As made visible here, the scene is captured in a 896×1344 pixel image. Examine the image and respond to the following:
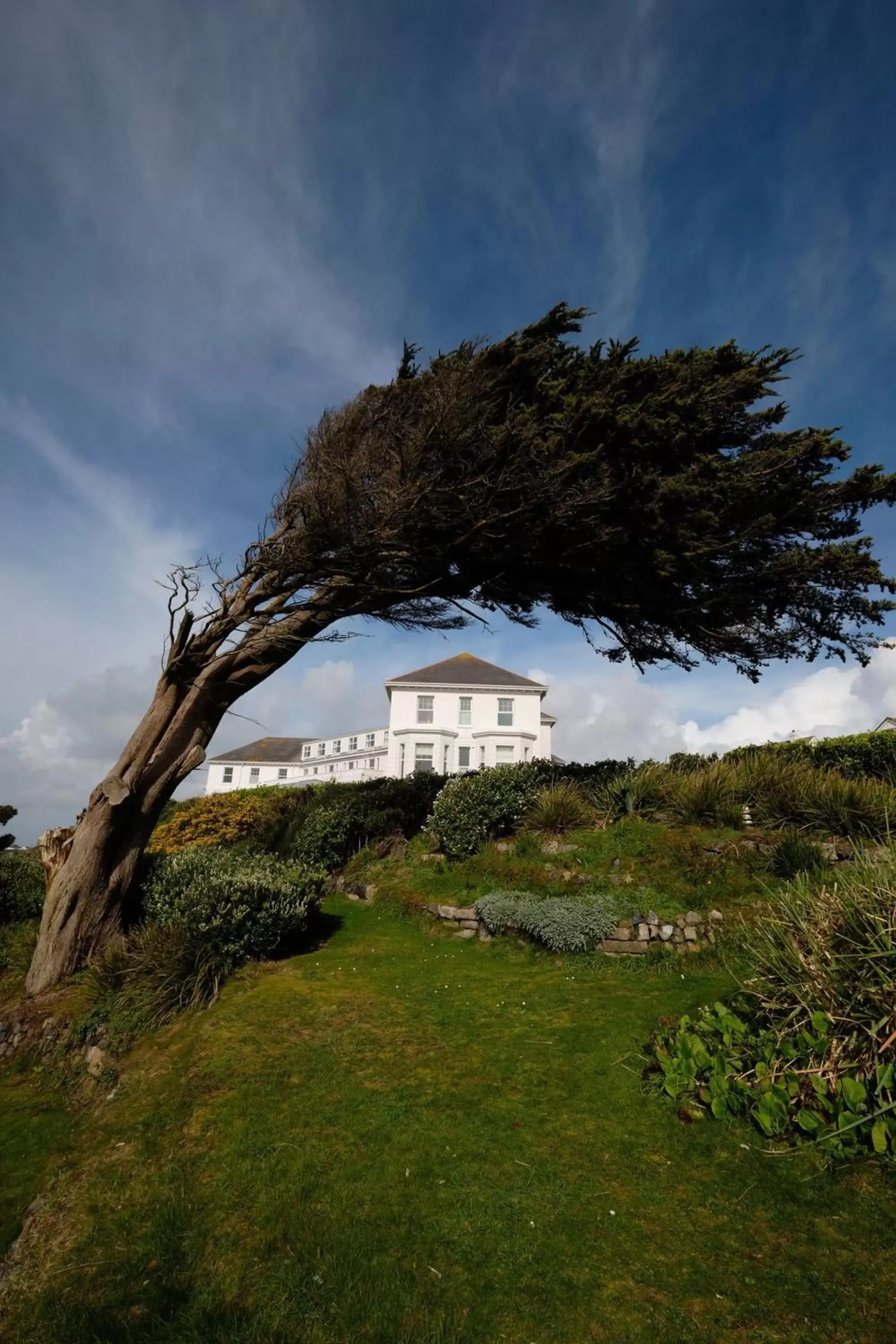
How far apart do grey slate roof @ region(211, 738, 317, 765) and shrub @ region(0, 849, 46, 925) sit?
32278 millimetres

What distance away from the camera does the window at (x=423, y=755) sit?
34.9 meters

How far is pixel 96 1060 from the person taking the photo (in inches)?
269

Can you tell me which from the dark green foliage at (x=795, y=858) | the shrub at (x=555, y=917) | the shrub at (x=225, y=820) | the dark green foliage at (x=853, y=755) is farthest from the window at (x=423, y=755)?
the dark green foliage at (x=795, y=858)

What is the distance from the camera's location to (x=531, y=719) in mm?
36469

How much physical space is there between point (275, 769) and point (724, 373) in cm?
4161

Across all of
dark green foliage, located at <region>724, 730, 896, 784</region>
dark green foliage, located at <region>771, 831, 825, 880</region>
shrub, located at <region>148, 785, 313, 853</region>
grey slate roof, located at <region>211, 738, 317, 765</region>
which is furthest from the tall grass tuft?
grey slate roof, located at <region>211, 738, 317, 765</region>

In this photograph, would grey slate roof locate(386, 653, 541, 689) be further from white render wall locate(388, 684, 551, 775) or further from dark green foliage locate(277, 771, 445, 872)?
dark green foliage locate(277, 771, 445, 872)

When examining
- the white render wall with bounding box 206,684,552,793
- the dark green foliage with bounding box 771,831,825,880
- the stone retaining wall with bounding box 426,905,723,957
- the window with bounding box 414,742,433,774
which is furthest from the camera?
the white render wall with bounding box 206,684,552,793

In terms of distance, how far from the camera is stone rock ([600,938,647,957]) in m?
8.46

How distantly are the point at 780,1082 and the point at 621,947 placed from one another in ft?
13.2

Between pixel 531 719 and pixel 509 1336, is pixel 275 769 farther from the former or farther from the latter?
pixel 509 1336

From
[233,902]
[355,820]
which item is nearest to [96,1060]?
[233,902]

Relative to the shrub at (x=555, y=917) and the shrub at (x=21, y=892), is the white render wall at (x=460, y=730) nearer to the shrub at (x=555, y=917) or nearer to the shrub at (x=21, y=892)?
the shrub at (x=21, y=892)

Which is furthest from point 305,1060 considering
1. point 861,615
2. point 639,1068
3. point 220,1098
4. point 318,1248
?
point 861,615
